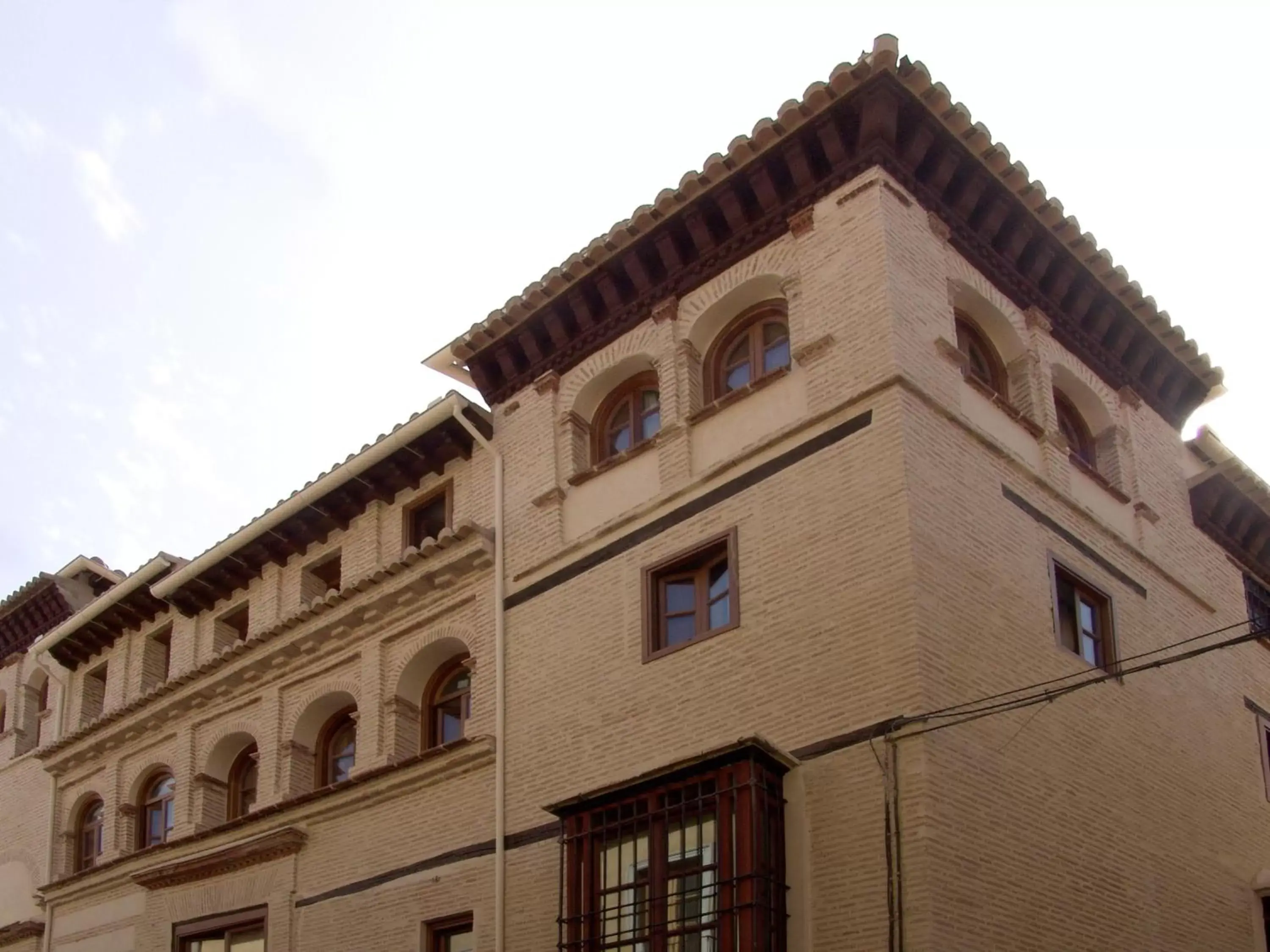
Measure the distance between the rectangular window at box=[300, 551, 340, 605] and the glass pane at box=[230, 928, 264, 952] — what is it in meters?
4.05

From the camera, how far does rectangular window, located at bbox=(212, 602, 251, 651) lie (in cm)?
2258

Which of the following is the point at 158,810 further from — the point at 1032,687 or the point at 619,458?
the point at 1032,687

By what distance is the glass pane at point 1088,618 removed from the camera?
16.3 meters

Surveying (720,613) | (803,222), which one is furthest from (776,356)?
(720,613)

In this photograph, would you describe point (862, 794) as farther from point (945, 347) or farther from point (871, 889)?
point (945, 347)

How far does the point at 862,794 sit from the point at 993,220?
252 inches

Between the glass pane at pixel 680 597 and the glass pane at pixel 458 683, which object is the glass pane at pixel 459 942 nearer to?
the glass pane at pixel 458 683

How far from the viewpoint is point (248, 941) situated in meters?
19.9

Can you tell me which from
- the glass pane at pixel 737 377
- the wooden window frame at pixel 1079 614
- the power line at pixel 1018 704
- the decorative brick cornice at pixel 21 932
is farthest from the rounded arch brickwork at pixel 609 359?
the decorative brick cornice at pixel 21 932

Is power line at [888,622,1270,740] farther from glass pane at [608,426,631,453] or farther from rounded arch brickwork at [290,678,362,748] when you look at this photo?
rounded arch brickwork at [290,678,362,748]

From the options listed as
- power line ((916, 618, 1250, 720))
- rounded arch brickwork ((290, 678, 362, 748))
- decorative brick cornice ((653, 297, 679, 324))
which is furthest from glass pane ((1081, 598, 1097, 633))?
rounded arch brickwork ((290, 678, 362, 748))

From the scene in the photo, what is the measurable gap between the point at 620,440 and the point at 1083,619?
5.12m

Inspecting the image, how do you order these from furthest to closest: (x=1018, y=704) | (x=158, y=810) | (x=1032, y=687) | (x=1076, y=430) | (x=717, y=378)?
(x=158, y=810), (x=1076, y=430), (x=717, y=378), (x=1032, y=687), (x=1018, y=704)

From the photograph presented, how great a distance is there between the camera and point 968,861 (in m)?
13.2
